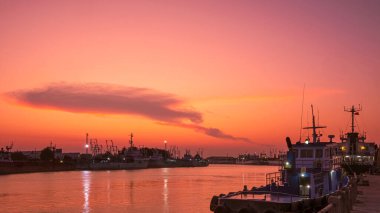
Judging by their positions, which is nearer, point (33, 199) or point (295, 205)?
point (295, 205)

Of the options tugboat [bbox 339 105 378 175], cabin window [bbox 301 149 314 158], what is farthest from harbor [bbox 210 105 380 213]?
tugboat [bbox 339 105 378 175]

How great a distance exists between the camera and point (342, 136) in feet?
430

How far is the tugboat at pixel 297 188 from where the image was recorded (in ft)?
102

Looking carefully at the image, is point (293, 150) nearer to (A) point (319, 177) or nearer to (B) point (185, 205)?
(A) point (319, 177)

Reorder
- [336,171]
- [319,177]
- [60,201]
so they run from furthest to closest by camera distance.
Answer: [60,201] → [336,171] → [319,177]

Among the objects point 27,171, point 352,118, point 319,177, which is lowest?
point 27,171

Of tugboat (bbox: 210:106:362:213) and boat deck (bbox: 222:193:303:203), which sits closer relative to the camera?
tugboat (bbox: 210:106:362:213)

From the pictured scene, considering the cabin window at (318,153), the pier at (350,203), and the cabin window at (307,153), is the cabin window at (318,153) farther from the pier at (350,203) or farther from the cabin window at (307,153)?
the pier at (350,203)

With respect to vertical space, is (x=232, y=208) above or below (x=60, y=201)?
above

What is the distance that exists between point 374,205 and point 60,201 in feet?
171

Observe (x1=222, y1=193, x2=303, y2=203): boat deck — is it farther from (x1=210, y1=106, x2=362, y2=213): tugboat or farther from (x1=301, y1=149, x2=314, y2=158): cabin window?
(x1=301, y1=149, x2=314, y2=158): cabin window

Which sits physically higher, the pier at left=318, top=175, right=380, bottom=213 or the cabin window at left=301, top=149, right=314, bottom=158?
the cabin window at left=301, top=149, right=314, bottom=158

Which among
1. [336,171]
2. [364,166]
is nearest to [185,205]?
[336,171]

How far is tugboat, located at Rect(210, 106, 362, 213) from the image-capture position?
3120 cm
